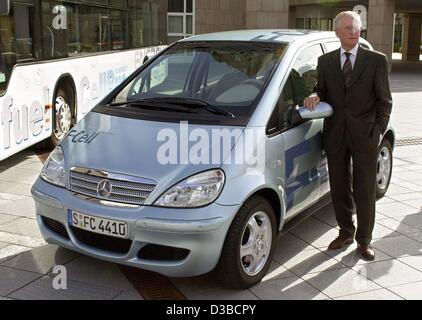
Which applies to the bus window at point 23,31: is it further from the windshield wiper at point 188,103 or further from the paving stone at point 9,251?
the paving stone at point 9,251

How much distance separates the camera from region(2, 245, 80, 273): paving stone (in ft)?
13.8

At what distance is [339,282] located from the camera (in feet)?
13.3

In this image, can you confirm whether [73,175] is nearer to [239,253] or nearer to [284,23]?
[239,253]

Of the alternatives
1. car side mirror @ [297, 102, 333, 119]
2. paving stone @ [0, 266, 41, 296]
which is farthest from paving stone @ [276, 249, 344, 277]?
paving stone @ [0, 266, 41, 296]

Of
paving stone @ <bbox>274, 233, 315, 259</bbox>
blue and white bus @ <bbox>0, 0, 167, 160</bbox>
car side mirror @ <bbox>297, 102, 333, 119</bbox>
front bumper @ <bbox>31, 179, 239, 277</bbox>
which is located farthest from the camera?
blue and white bus @ <bbox>0, 0, 167, 160</bbox>

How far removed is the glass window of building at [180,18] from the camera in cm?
3400

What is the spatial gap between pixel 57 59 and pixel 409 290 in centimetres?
607

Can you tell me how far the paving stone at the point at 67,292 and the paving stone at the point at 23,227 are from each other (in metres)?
1.01

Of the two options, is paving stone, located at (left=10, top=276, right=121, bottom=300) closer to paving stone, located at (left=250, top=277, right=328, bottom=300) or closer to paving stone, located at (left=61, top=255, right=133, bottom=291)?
paving stone, located at (left=61, top=255, right=133, bottom=291)

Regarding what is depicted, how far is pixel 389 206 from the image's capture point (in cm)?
586

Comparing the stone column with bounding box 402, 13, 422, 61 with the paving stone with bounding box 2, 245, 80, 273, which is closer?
the paving stone with bounding box 2, 245, 80, 273

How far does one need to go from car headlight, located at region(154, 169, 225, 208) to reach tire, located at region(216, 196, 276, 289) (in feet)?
0.80
